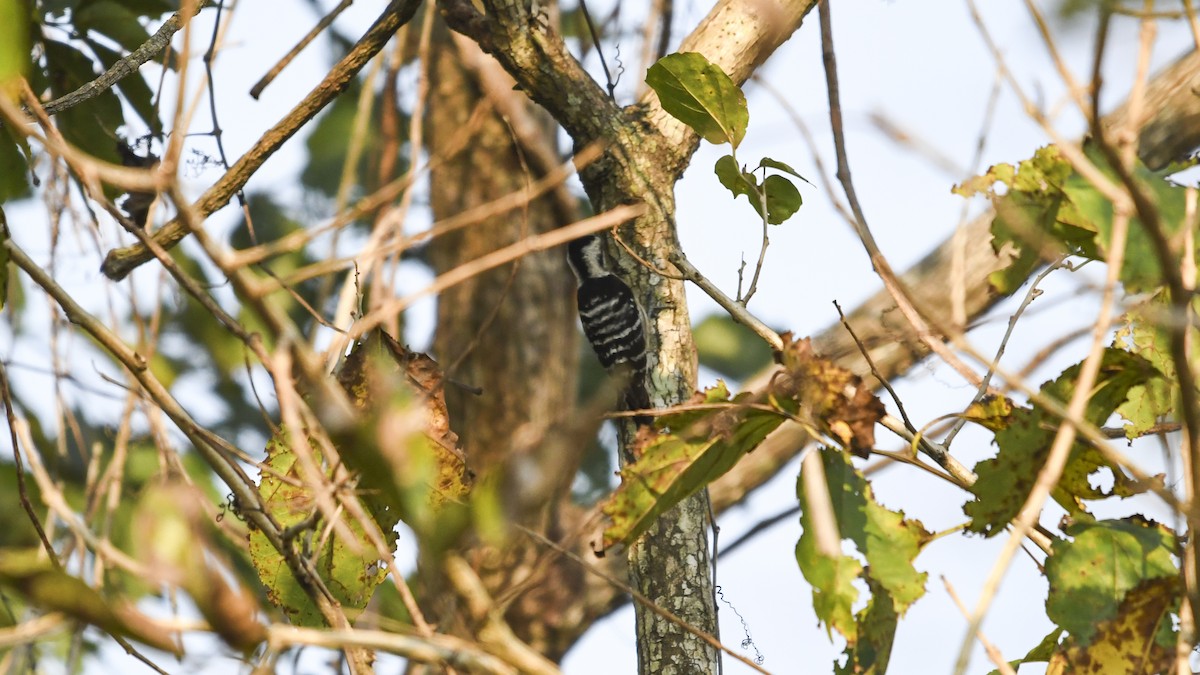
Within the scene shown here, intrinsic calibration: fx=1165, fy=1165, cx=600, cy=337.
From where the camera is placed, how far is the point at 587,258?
451cm

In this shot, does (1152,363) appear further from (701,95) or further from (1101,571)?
(701,95)

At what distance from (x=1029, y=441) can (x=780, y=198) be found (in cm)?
78

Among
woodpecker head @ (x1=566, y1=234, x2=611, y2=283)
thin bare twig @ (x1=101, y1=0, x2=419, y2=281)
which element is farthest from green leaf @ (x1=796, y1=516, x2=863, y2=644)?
woodpecker head @ (x1=566, y1=234, x2=611, y2=283)

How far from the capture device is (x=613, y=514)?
1615 mm

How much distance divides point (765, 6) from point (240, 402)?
426cm

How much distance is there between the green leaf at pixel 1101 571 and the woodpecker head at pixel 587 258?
112 inches

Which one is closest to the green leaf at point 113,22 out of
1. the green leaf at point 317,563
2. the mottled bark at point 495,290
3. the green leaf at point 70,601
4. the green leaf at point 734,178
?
the green leaf at point 317,563

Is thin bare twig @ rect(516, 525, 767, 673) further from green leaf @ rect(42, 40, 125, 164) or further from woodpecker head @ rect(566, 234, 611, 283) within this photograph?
Answer: woodpecker head @ rect(566, 234, 611, 283)

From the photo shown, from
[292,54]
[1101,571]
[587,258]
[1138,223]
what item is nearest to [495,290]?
[587,258]

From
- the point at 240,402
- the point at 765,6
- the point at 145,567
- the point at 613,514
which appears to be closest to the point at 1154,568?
the point at 613,514

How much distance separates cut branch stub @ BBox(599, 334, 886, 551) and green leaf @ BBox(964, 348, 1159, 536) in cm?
18

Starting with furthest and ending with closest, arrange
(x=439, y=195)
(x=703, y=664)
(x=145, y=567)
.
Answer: (x=439, y=195)
(x=703, y=664)
(x=145, y=567)

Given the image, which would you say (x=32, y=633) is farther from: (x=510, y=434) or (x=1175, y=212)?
(x=510, y=434)

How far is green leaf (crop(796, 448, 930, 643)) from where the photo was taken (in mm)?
1467
